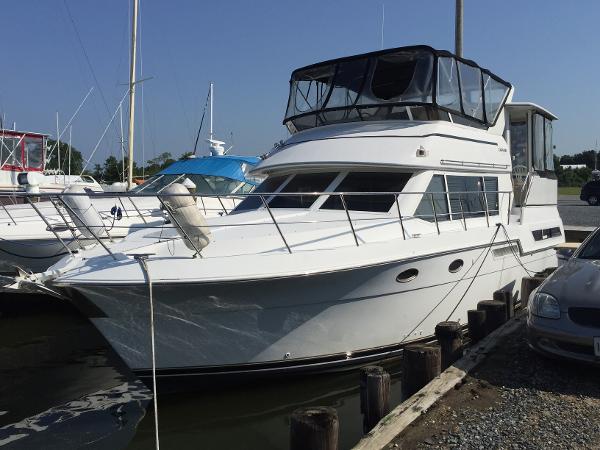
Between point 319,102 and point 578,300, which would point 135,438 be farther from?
point 319,102

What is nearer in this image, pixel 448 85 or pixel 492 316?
pixel 492 316

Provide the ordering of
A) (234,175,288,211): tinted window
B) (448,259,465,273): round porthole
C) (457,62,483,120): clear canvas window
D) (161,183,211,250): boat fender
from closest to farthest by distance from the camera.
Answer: (161,183,211,250): boat fender
(448,259,465,273): round porthole
(234,175,288,211): tinted window
(457,62,483,120): clear canvas window

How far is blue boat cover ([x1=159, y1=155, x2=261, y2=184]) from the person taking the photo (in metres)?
13.2

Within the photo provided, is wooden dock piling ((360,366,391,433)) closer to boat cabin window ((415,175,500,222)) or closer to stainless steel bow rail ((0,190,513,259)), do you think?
stainless steel bow rail ((0,190,513,259))

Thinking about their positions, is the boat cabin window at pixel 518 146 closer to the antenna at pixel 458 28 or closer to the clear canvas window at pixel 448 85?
the clear canvas window at pixel 448 85

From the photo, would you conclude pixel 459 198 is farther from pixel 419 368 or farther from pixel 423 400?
pixel 423 400

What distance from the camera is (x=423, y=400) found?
4371 millimetres

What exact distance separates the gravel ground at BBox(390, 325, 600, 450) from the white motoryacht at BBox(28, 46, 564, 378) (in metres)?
1.55

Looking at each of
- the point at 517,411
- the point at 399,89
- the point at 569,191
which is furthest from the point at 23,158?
the point at 569,191

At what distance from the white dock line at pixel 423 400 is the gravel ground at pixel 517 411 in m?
0.05

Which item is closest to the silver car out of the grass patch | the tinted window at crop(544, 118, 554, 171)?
the tinted window at crop(544, 118, 554, 171)

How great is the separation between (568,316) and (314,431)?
2409mm

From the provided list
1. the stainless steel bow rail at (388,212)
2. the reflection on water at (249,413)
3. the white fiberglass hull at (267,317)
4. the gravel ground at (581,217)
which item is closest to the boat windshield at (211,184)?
the stainless steel bow rail at (388,212)

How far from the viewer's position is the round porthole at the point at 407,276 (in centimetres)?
622
